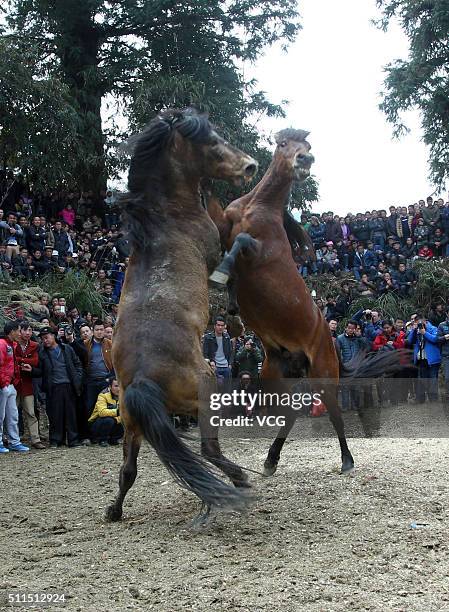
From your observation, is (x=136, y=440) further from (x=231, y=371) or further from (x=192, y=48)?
(x=192, y=48)

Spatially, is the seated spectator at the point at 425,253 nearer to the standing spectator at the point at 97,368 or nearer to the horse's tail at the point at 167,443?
the standing spectator at the point at 97,368

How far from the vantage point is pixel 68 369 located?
33.6ft

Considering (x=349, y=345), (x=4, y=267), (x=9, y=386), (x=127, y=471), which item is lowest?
(x=127, y=471)

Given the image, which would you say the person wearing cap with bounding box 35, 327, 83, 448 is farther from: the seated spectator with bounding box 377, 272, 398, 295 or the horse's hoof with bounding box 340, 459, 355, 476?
the seated spectator with bounding box 377, 272, 398, 295

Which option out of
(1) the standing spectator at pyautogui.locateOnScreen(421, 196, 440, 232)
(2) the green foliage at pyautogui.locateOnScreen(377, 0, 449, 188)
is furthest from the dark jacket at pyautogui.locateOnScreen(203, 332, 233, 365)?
(2) the green foliage at pyautogui.locateOnScreen(377, 0, 449, 188)

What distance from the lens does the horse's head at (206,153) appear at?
18.3 ft

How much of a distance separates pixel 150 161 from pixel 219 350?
6.26 meters

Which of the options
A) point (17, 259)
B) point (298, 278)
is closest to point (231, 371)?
point (17, 259)

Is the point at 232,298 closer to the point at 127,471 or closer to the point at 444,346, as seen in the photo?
the point at 127,471

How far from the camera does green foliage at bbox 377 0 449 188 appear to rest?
21109mm

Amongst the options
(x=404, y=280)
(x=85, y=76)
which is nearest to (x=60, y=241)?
(x=85, y=76)

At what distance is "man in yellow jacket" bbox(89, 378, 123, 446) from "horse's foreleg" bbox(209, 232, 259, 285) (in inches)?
180

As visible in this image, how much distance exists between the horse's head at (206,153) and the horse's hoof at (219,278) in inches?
28.5

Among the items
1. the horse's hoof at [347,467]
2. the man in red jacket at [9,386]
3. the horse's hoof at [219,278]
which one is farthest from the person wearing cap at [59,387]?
the horse's hoof at [219,278]
